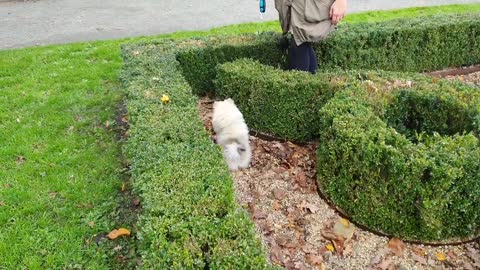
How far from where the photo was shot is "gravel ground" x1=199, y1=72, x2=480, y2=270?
3359 millimetres

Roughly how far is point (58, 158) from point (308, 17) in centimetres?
267

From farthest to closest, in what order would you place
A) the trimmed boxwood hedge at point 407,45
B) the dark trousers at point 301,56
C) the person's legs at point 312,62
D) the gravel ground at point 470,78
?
1. the gravel ground at point 470,78
2. the trimmed boxwood hedge at point 407,45
3. the person's legs at point 312,62
4. the dark trousers at point 301,56

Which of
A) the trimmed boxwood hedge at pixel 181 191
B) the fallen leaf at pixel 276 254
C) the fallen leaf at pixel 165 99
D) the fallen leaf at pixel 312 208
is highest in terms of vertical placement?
the fallen leaf at pixel 165 99

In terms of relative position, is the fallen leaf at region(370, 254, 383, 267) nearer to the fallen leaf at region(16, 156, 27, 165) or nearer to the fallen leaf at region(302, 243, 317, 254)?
the fallen leaf at region(302, 243, 317, 254)

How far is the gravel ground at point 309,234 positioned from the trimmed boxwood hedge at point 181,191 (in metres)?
0.76

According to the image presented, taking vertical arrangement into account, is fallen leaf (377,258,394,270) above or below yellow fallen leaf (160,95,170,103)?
below

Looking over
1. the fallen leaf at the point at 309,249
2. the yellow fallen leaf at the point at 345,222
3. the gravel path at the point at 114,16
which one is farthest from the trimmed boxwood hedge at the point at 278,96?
the gravel path at the point at 114,16

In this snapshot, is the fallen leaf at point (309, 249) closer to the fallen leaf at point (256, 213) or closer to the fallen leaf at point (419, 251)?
the fallen leaf at point (256, 213)

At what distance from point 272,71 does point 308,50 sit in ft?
1.70

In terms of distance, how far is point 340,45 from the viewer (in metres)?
5.70

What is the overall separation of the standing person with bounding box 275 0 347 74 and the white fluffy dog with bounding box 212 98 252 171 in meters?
1.06

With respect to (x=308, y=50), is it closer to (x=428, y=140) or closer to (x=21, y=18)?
(x=428, y=140)

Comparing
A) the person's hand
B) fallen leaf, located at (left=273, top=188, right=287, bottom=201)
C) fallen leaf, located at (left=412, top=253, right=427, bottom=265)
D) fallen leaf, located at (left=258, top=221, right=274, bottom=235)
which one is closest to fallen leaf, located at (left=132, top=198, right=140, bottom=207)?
fallen leaf, located at (left=258, top=221, right=274, bottom=235)

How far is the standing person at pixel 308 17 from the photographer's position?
4.58 m
